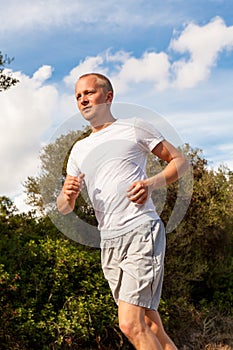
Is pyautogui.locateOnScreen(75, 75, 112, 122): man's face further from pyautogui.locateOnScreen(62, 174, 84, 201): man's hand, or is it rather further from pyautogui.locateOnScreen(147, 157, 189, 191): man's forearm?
pyautogui.locateOnScreen(147, 157, 189, 191): man's forearm

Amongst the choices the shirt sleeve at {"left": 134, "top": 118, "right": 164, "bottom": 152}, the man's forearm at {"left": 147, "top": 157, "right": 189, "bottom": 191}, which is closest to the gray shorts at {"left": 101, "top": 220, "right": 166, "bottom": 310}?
the man's forearm at {"left": 147, "top": 157, "right": 189, "bottom": 191}

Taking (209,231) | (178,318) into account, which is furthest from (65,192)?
(209,231)

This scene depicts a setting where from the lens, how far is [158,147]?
3412 mm

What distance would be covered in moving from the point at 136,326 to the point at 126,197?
693mm

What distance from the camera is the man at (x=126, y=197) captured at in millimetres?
3211

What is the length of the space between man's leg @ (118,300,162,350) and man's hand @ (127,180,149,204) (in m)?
0.56

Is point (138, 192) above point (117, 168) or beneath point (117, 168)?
beneath

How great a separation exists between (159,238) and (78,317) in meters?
2.14

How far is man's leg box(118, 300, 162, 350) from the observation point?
3195mm

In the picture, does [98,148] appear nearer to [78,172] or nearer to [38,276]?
[78,172]

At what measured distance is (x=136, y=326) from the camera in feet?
10.5

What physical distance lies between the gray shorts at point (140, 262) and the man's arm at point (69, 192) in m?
0.35

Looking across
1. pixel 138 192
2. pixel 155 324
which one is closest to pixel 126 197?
pixel 138 192

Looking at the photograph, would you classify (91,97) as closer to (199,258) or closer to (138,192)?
(138,192)
